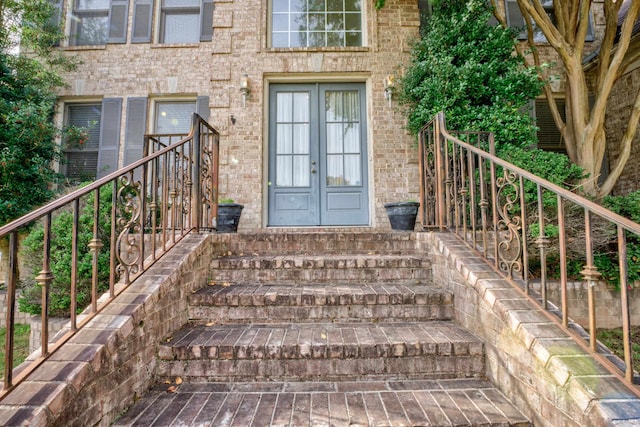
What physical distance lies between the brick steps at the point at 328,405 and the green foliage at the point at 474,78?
347 centimetres

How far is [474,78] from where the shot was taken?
414 centimetres

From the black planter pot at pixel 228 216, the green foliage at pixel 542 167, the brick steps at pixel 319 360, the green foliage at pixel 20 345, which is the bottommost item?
the green foliage at pixel 20 345

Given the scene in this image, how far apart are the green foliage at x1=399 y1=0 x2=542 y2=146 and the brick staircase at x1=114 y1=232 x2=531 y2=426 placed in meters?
2.59

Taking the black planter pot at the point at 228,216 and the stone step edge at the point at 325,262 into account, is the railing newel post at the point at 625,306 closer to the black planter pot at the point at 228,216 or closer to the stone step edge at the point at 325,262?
the stone step edge at the point at 325,262

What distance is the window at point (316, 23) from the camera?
5246 mm

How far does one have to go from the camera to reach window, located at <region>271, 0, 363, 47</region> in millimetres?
5246

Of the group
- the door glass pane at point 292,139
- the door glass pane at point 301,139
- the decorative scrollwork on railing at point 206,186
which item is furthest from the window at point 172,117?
the decorative scrollwork on railing at point 206,186

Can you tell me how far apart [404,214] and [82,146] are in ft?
19.5

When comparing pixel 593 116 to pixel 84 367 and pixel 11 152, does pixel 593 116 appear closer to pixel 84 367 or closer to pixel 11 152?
pixel 84 367

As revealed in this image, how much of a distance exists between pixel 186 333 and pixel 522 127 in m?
4.48

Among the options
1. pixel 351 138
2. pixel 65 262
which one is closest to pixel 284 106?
pixel 351 138

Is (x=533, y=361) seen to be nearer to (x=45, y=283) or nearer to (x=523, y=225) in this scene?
(x=523, y=225)

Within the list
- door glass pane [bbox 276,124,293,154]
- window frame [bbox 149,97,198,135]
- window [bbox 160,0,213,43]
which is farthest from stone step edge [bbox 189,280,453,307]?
window [bbox 160,0,213,43]

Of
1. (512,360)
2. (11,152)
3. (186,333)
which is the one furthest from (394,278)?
(11,152)
